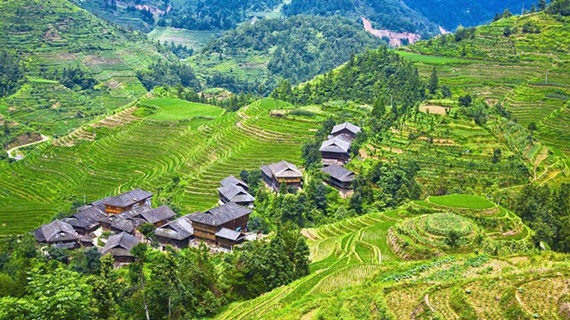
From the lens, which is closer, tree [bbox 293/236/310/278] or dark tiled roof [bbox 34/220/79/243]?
tree [bbox 293/236/310/278]

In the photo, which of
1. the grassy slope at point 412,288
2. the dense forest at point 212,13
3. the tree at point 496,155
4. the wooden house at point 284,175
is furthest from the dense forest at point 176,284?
the dense forest at point 212,13

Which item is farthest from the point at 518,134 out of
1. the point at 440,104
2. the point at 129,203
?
the point at 129,203

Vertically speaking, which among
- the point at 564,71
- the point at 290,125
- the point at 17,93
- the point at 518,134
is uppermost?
the point at 564,71

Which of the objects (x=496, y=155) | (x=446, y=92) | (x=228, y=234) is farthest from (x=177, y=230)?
(x=446, y=92)

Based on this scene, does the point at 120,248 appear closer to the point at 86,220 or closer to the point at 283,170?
the point at 86,220

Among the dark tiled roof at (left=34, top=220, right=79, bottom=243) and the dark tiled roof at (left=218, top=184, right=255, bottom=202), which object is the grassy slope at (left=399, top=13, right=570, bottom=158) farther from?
the dark tiled roof at (left=34, top=220, right=79, bottom=243)

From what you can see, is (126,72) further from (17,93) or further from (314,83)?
(314,83)

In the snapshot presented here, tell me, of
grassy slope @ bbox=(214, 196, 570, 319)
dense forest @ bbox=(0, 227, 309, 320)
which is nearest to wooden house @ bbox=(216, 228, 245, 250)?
dense forest @ bbox=(0, 227, 309, 320)
